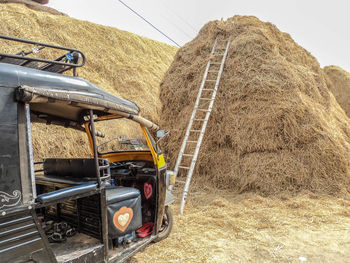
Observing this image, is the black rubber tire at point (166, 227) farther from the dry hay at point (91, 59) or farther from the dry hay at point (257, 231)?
the dry hay at point (91, 59)

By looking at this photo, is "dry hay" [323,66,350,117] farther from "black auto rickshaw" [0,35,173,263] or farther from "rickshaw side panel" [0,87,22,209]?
"rickshaw side panel" [0,87,22,209]

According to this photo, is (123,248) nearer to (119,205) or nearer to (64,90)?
(119,205)

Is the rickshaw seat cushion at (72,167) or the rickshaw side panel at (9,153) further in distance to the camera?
the rickshaw seat cushion at (72,167)

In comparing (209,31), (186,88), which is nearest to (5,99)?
(186,88)

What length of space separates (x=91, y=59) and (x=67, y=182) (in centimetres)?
1073

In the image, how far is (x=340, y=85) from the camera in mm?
21906

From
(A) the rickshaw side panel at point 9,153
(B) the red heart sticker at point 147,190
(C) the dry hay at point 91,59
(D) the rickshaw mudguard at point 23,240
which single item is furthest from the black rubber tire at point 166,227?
(C) the dry hay at point 91,59

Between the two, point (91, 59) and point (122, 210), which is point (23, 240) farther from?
point (91, 59)

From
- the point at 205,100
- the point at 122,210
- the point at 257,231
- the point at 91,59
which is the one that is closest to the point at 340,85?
the point at 205,100

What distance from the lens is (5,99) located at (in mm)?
2102

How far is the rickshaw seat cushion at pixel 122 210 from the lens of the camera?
10.1 ft

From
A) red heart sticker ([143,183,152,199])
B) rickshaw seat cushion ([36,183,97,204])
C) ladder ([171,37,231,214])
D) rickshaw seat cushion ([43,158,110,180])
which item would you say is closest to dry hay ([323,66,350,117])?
ladder ([171,37,231,214])

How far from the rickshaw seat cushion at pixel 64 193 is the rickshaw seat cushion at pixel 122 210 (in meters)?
0.38

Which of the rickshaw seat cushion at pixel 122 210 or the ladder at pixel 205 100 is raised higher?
the ladder at pixel 205 100
